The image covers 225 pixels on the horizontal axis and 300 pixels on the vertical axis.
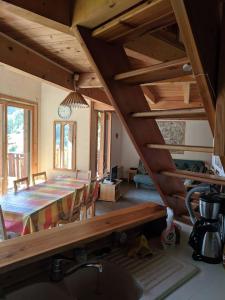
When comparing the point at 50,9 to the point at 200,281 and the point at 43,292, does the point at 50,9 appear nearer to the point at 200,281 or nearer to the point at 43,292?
the point at 43,292

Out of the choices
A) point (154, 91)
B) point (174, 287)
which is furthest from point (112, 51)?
point (154, 91)

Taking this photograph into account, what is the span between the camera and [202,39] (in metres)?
1.06

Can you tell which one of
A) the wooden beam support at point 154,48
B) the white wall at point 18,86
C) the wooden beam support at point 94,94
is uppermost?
the white wall at point 18,86

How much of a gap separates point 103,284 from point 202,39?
51.7 inches

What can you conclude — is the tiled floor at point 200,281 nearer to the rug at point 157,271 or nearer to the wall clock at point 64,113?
the rug at point 157,271

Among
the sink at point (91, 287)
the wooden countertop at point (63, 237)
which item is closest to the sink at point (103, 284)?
the sink at point (91, 287)

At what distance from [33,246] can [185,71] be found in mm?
1098

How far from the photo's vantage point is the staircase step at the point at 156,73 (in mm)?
1192

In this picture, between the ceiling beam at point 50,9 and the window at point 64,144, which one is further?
the window at point 64,144

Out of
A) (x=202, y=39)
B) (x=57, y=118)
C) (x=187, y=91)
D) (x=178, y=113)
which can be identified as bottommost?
(x=178, y=113)

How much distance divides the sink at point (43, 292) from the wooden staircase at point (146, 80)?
934mm

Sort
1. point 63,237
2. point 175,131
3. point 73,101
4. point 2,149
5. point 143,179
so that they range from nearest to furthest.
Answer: point 63,237
point 73,101
point 2,149
point 143,179
point 175,131

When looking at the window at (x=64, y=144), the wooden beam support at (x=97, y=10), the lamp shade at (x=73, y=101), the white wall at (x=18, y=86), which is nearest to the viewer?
the wooden beam support at (x=97, y=10)

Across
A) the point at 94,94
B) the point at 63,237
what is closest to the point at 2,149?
the point at 94,94
